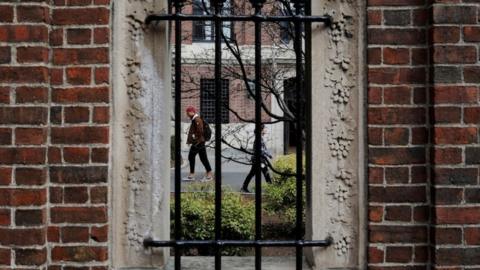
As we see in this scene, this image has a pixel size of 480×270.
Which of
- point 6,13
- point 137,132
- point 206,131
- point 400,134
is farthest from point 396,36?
point 206,131

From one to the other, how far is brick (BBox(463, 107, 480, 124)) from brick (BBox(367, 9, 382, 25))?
0.53 m

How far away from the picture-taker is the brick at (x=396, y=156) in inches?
104

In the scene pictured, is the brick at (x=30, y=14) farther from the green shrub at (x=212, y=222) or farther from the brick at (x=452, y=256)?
the green shrub at (x=212, y=222)

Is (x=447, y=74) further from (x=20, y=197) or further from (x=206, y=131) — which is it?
(x=206, y=131)

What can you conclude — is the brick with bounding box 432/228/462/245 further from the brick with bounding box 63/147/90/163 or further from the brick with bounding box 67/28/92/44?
the brick with bounding box 67/28/92/44

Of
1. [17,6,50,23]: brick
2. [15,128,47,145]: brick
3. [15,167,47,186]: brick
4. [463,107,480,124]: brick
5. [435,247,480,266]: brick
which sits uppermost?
[17,6,50,23]: brick

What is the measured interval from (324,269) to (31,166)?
138 centimetres

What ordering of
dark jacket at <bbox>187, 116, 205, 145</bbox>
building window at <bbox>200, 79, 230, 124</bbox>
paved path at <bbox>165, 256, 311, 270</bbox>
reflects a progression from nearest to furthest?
1. paved path at <bbox>165, 256, 311, 270</bbox>
2. building window at <bbox>200, 79, 230, 124</bbox>
3. dark jacket at <bbox>187, 116, 205, 145</bbox>

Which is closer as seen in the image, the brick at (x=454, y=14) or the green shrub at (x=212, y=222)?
the brick at (x=454, y=14)

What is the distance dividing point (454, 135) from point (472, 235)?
0.43 m

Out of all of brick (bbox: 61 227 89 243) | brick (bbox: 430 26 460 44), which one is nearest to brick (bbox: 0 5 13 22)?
brick (bbox: 61 227 89 243)

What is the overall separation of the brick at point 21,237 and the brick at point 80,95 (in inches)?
22.4

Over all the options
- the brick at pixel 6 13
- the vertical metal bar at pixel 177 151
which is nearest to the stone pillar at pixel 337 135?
the vertical metal bar at pixel 177 151

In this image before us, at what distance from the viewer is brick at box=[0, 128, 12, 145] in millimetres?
2561
